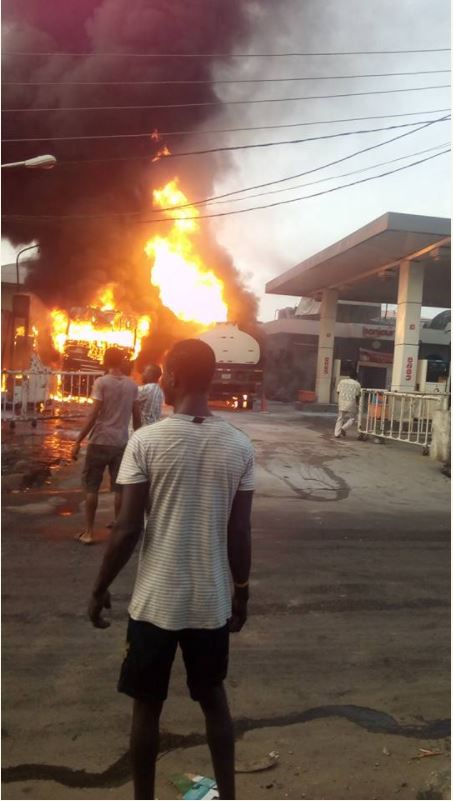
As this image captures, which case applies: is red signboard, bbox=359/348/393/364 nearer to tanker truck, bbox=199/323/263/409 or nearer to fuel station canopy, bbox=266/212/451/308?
fuel station canopy, bbox=266/212/451/308

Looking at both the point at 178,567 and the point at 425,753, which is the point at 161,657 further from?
the point at 425,753

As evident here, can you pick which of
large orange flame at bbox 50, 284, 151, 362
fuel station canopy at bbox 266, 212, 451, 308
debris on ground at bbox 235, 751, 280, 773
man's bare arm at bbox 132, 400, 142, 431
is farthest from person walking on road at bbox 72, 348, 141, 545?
large orange flame at bbox 50, 284, 151, 362

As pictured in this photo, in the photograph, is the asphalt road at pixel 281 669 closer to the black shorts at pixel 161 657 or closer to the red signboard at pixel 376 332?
the black shorts at pixel 161 657

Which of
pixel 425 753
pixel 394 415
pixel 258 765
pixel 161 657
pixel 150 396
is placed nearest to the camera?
pixel 161 657

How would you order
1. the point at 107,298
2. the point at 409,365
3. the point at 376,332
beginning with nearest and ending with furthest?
the point at 409,365, the point at 107,298, the point at 376,332

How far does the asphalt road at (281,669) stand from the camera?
7.47 ft

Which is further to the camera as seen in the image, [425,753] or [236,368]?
[236,368]

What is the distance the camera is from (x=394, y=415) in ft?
38.1

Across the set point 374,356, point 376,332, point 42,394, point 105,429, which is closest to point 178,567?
point 105,429

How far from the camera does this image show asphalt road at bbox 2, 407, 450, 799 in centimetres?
228

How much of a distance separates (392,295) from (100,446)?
68.1ft

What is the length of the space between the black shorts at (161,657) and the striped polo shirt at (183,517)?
38 mm

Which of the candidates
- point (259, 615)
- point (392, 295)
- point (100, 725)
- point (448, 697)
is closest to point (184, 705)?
point (100, 725)

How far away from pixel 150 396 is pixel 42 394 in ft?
24.1
